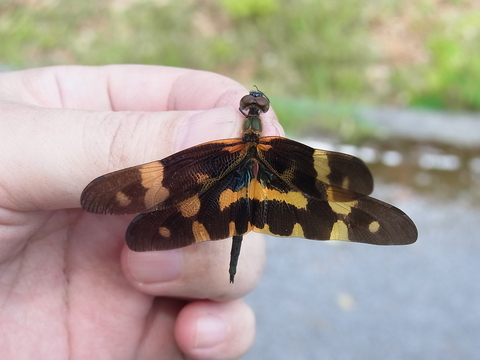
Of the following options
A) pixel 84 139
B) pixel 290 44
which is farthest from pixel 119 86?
pixel 290 44

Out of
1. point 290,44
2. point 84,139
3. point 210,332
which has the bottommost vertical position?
point 210,332

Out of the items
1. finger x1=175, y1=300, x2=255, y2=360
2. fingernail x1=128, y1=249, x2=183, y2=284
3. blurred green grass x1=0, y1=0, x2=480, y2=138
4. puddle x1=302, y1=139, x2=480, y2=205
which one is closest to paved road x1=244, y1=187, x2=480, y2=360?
puddle x1=302, y1=139, x2=480, y2=205

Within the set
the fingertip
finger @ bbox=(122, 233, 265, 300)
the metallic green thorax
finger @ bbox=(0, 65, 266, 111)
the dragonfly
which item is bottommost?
finger @ bbox=(122, 233, 265, 300)

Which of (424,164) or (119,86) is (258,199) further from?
(424,164)

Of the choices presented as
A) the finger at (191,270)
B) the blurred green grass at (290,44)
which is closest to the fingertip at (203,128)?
the finger at (191,270)

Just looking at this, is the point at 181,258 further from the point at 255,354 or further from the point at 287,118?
the point at 287,118

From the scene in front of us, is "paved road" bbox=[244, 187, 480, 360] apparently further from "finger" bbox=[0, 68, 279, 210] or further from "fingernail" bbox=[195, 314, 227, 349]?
"finger" bbox=[0, 68, 279, 210]

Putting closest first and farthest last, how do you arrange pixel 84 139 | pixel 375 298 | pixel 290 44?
pixel 84 139
pixel 375 298
pixel 290 44
